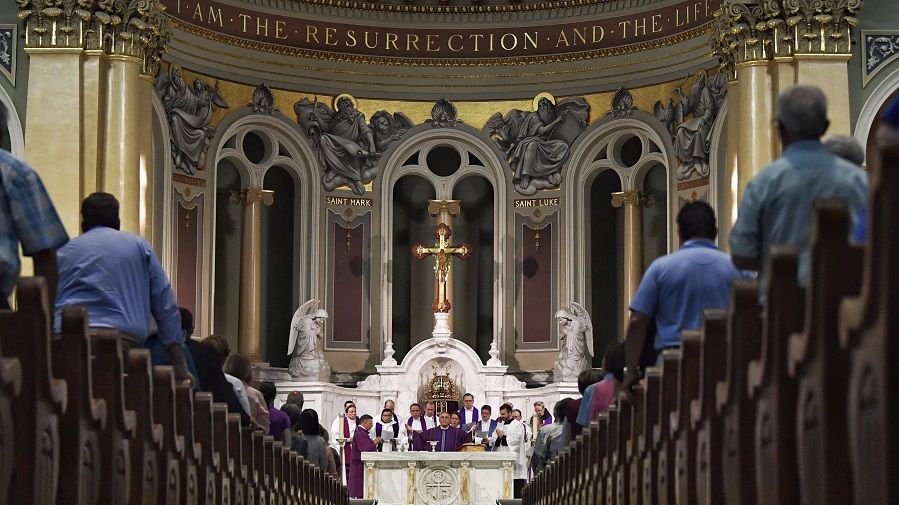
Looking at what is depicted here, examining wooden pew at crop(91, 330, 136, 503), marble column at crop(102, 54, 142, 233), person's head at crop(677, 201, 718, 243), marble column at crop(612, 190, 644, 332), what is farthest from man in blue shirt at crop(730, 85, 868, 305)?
marble column at crop(612, 190, 644, 332)

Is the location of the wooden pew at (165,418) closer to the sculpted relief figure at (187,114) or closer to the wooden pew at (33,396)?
the wooden pew at (33,396)

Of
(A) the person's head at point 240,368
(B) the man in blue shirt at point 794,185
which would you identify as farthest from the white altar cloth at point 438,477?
(B) the man in blue shirt at point 794,185

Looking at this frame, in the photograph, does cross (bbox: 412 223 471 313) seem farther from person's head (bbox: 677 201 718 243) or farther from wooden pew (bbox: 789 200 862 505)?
wooden pew (bbox: 789 200 862 505)

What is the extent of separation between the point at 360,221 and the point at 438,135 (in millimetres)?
Answer: 1546

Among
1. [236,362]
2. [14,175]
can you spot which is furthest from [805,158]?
[236,362]

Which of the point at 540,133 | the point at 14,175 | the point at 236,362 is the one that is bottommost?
the point at 236,362

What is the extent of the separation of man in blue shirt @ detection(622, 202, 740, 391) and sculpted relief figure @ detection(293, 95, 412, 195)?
14128 millimetres

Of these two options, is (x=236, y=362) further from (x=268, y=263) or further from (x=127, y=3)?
(x=268, y=263)

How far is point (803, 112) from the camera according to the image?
5.00 metres

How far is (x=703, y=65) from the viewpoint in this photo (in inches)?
728

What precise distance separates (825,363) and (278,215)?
59.1 ft

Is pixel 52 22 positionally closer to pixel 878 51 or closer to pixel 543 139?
pixel 543 139

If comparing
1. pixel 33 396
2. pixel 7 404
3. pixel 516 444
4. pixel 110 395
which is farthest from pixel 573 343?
pixel 7 404

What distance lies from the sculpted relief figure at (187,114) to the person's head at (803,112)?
13.7 metres
